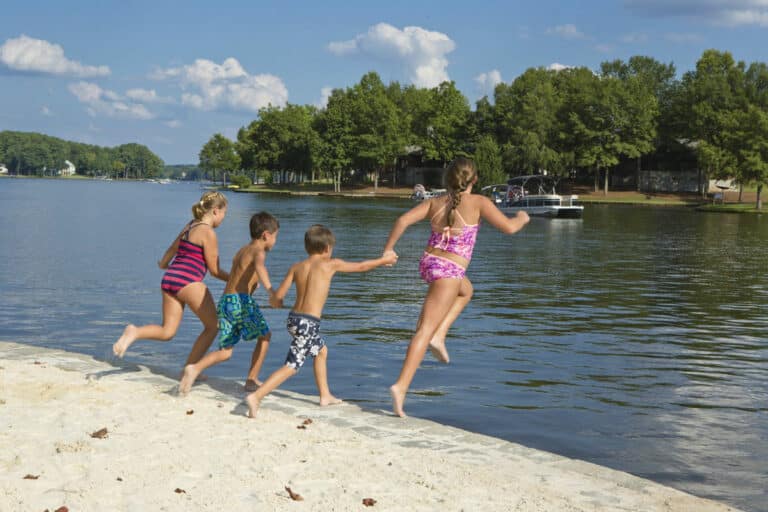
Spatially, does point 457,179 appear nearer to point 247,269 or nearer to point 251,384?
point 247,269

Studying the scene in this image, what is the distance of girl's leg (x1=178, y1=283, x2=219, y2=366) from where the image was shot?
769 centimetres

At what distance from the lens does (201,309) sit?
774 cm

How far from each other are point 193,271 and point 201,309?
14.2 inches

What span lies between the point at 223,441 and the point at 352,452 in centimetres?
100

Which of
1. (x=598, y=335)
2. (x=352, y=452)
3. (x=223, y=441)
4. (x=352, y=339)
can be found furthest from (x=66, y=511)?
(x=598, y=335)

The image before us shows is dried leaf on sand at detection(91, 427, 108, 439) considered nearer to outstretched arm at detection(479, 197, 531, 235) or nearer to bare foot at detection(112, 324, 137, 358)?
bare foot at detection(112, 324, 137, 358)

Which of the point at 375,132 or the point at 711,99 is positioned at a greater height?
the point at 711,99

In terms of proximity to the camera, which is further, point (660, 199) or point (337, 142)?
point (337, 142)

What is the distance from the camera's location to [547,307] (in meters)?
17.6

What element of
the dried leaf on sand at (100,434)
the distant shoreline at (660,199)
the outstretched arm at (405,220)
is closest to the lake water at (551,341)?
the outstretched arm at (405,220)

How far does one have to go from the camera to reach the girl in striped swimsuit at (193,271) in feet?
24.9

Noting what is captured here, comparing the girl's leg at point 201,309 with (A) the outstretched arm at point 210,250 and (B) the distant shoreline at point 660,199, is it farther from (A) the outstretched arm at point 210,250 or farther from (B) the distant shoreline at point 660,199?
(B) the distant shoreline at point 660,199

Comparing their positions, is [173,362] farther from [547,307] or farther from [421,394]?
[547,307]

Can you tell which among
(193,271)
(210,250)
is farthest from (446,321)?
(193,271)
